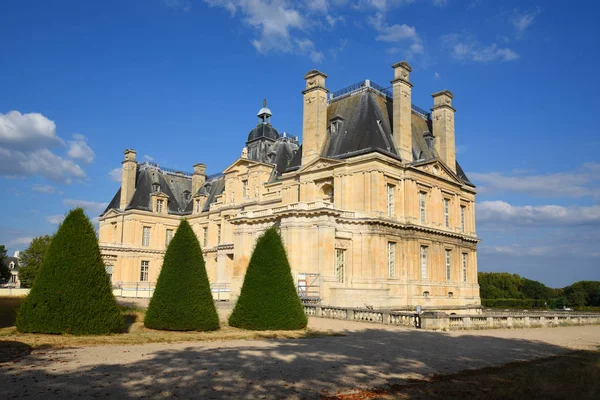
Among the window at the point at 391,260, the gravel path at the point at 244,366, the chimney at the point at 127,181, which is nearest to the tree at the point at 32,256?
the chimney at the point at 127,181

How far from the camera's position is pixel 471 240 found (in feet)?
122

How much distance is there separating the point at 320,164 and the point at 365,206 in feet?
13.7

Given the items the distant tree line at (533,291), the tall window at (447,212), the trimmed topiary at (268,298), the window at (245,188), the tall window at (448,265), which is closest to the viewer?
the trimmed topiary at (268,298)

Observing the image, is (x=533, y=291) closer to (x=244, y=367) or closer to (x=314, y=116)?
(x=314, y=116)

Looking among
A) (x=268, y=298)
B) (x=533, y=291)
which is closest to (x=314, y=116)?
(x=268, y=298)

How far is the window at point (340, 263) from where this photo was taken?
28656 millimetres

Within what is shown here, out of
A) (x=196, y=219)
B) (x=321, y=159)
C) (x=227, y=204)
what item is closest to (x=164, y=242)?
(x=196, y=219)

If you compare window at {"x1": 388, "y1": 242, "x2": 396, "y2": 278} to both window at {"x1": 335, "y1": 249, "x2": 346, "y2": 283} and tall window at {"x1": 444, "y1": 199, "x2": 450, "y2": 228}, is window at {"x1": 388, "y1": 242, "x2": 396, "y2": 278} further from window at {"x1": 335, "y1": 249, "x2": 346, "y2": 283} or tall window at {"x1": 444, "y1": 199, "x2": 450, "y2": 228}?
tall window at {"x1": 444, "y1": 199, "x2": 450, "y2": 228}

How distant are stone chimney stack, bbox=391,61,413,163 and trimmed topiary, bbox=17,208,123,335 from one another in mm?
21796

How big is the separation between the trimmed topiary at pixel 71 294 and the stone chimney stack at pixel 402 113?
2180 centimetres

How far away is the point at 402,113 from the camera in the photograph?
32.0m

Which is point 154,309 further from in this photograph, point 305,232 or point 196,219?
point 196,219

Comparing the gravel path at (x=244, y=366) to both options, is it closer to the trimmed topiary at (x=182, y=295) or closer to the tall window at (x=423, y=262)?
the trimmed topiary at (x=182, y=295)

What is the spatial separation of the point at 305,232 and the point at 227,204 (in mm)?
16844
